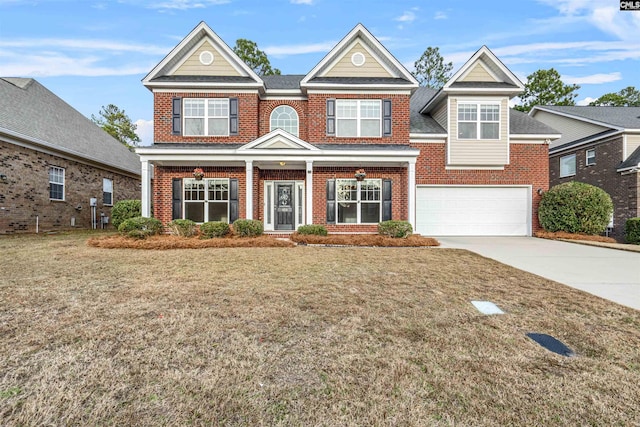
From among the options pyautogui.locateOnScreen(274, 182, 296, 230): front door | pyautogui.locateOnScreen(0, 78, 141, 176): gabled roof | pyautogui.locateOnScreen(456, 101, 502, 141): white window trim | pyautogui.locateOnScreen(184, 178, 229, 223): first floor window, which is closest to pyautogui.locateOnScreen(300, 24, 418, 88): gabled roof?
pyautogui.locateOnScreen(456, 101, 502, 141): white window trim

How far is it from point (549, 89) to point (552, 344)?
3028cm

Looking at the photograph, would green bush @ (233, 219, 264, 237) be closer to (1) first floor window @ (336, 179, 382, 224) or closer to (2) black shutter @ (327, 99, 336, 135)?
(1) first floor window @ (336, 179, 382, 224)

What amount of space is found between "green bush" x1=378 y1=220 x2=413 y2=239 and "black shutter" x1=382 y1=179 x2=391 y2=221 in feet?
4.63

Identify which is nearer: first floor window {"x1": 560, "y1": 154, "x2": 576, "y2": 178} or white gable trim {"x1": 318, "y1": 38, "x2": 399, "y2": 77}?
white gable trim {"x1": 318, "y1": 38, "x2": 399, "y2": 77}

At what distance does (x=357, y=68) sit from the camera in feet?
39.6

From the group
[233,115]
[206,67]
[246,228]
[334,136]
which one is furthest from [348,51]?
[246,228]

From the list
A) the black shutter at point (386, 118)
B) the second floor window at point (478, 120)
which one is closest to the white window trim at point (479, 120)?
the second floor window at point (478, 120)

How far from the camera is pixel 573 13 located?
13.5 metres

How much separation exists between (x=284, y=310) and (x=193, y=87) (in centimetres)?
1095

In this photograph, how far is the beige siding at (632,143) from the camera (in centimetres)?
1410

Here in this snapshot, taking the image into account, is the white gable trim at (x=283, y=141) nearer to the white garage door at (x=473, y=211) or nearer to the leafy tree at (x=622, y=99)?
the white garage door at (x=473, y=211)

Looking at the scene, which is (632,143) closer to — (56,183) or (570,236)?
(570,236)

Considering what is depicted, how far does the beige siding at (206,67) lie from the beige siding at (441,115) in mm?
8657

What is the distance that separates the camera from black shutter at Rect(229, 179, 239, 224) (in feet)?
38.4
